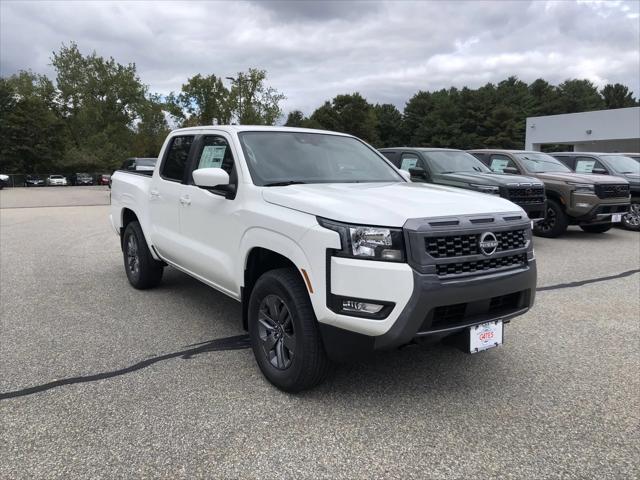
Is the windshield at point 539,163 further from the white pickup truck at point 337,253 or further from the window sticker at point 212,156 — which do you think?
the window sticker at point 212,156

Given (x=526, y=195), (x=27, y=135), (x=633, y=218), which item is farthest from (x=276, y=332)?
(x=27, y=135)

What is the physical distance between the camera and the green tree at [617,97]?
98.2 m

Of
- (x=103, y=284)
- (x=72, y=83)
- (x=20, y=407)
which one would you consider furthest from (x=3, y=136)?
(x=20, y=407)

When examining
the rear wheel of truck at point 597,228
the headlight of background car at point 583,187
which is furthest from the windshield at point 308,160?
the rear wheel of truck at point 597,228

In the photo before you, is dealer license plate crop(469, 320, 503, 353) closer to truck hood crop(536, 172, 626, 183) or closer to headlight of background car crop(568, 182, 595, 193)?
headlight of background car crop(568, 182, 595, 193)

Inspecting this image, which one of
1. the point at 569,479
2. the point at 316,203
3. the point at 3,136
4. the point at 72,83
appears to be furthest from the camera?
the point at 72,83

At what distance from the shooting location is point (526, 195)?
921cm

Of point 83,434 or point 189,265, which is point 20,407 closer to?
point 83,434

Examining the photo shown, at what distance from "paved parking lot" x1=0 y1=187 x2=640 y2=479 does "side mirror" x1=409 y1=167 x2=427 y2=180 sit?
450 cm

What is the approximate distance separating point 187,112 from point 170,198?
51370 mm

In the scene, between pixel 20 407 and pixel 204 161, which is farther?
pixel 204 161

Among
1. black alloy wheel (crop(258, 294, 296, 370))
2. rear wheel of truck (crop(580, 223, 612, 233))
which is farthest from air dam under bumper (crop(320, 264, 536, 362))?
rear wheel of truck (crop(580, 223, 612, 233))

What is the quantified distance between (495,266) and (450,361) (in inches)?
45.4

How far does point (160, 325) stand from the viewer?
196 inches
